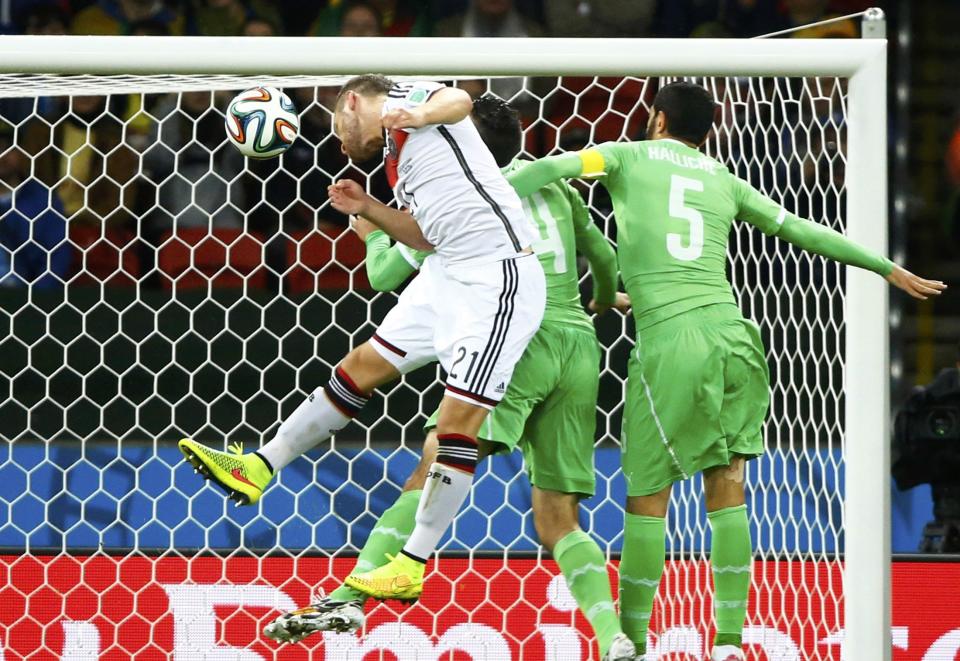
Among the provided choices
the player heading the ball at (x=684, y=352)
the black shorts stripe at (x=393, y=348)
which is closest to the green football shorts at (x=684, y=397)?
the player heading the ball at (x=684, y=352)

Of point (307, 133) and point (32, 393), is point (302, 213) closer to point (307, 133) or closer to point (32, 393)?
point (307, 133)

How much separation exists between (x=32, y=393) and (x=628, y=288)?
277 cm

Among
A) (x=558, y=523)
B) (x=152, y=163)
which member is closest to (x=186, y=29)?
(x=152, y=163)

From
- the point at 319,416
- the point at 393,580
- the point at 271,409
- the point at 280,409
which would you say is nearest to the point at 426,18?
the point at 271,409

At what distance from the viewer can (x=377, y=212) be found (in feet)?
12.3

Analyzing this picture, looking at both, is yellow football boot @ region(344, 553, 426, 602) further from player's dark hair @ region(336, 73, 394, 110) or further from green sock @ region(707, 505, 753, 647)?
player's dark hair @ region(336, 73, 394, 110)

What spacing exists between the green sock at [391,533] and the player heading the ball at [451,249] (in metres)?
0.18

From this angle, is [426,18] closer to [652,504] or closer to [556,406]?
[556,406]

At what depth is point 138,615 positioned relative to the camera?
4.62 meters

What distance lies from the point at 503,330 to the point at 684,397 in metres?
0.55

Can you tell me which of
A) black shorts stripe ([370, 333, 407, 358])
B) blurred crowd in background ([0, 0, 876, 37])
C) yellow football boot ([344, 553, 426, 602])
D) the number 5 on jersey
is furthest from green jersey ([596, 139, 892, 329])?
blurred crowd in background ([0, 0, 876, 37])

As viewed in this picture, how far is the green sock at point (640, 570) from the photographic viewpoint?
407 centimetres

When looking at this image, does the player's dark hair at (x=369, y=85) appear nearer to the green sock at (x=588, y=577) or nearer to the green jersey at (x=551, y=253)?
the green jersey at (x=551, y=253)

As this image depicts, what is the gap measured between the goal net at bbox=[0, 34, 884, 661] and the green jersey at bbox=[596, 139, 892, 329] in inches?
13.1
